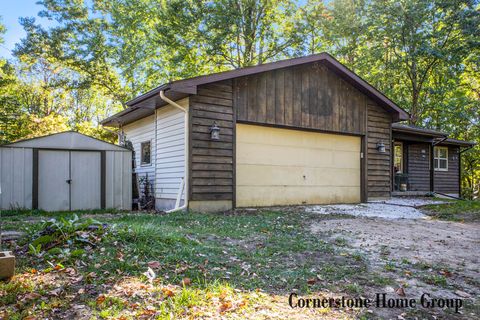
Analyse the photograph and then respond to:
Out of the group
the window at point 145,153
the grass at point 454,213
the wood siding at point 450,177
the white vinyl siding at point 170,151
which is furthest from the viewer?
the wood siding at point 450,177

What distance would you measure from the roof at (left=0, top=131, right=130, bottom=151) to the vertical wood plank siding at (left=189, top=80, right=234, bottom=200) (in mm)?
2667

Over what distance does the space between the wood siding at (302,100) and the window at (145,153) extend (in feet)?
12.7

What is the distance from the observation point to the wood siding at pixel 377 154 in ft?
37.5

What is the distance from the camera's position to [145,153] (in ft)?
38.0

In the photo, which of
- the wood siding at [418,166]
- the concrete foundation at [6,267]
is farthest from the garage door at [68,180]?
the wood siding at [418,166]

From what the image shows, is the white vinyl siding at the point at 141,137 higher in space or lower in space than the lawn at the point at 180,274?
higher

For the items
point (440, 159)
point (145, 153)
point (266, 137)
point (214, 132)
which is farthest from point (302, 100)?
point (440, 159)

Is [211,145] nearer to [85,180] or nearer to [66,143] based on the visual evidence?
[85,180]

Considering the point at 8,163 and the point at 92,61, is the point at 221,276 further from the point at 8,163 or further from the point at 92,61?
the point at 92,61

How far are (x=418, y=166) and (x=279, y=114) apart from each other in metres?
9.69

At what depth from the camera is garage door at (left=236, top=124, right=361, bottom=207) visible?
9.19 m

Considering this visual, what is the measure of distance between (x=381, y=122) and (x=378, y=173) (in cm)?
174

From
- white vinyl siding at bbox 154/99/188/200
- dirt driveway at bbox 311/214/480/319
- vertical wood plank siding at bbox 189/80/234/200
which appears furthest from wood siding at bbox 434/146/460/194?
white vinyl siding at bbox 154/99/188/200

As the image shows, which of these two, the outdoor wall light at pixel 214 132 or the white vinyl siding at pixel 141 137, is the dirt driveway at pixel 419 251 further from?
the white vinyl siding at pixel 141 137
